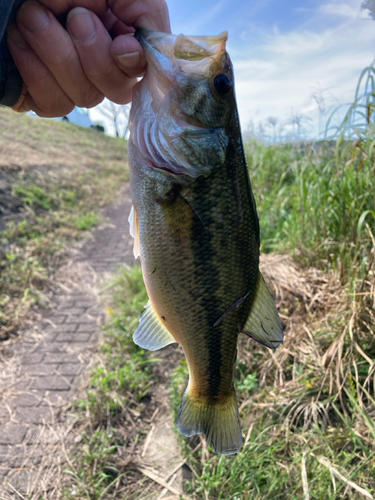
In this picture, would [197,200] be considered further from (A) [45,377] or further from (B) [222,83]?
(A) [45,377]

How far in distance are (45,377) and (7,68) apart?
3.05 m

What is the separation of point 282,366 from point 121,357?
168 centimetres

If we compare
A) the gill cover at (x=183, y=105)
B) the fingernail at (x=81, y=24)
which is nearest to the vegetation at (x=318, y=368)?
the gill cover at (x=183, y=105)

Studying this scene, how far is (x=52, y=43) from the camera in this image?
4.53 feet

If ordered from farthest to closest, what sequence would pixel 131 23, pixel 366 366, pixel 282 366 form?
pixel 282 366
pixel 366 366
pixel 131 23

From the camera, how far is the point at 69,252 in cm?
621

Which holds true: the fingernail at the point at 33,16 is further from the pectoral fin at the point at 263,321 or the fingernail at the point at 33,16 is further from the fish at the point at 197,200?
the pectoral fin at the point at 263,321

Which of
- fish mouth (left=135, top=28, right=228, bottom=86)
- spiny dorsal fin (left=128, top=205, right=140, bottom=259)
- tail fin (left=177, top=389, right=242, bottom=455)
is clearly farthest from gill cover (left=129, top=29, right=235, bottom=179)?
tail fin (left=177, top=389, right=242, bottom=455)

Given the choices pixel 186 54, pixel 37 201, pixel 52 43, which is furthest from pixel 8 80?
pixel 37 201

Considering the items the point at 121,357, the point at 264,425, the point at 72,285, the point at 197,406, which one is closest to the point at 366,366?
the point at 264,425

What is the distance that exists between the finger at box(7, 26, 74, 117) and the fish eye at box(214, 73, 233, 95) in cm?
77

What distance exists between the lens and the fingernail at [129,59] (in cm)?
135

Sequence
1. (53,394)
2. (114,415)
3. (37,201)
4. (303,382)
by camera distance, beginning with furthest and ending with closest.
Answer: (37,201) → (53,394) → (114,415) → (303,382)

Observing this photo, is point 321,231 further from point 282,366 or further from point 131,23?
point 131,23
